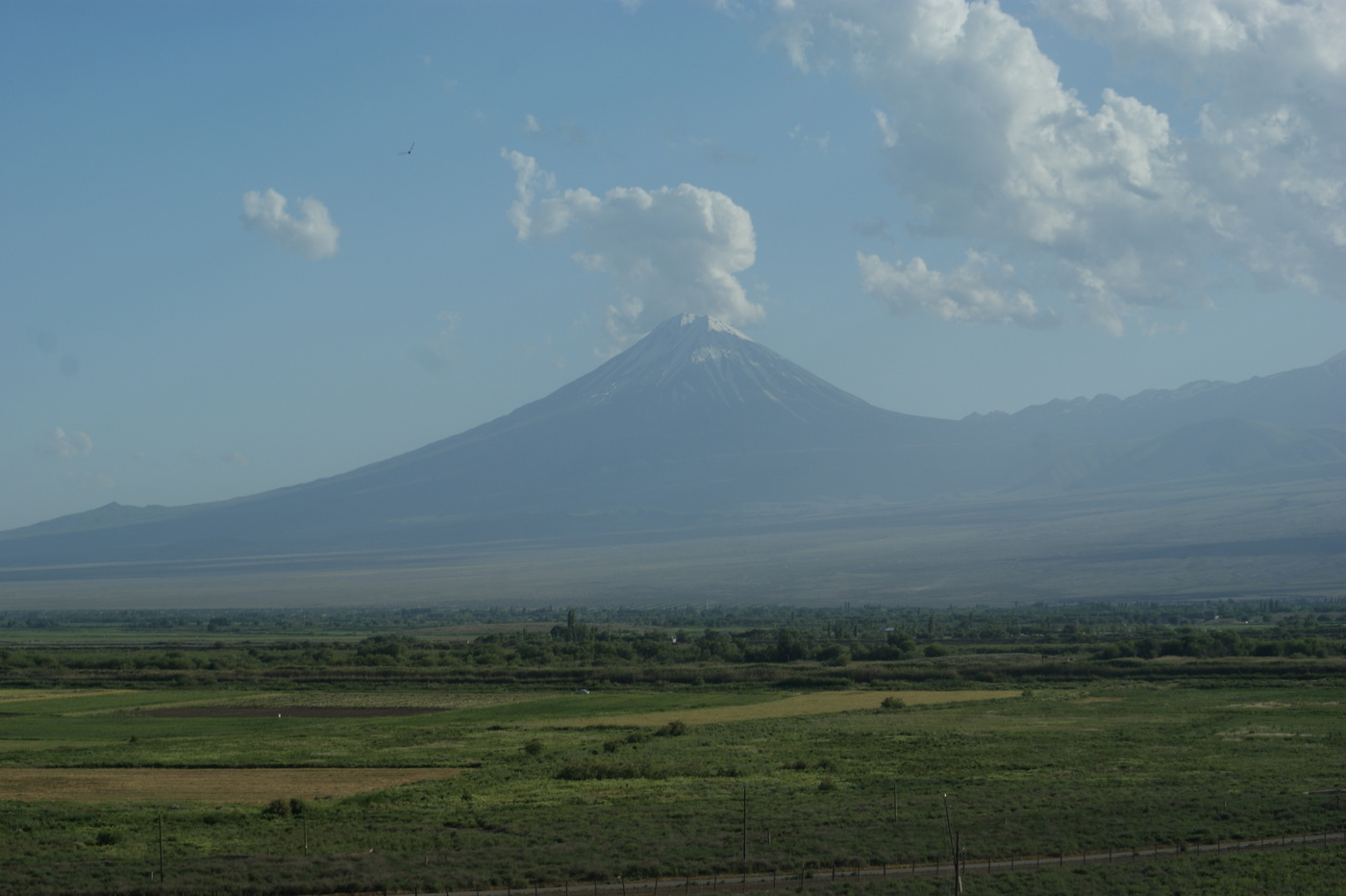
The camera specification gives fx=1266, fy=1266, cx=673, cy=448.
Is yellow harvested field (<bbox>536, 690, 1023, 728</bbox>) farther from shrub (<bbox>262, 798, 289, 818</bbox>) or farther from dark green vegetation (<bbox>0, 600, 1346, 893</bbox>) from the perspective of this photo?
shrub (<bbox>262, 798, 289, 818</bbox>)

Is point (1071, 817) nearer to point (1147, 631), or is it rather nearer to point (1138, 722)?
point (1138, 722)

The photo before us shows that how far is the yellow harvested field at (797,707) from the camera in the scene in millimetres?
41156

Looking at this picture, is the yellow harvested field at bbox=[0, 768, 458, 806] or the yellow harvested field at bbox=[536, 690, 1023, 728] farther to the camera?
the yellow harvested field at bbox=[536, 690, 1023, 728]

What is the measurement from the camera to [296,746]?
34.5 metres

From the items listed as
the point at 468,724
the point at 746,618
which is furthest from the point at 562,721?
the point at 746,618

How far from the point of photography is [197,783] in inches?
1135

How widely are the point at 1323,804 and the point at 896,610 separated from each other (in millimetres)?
106843

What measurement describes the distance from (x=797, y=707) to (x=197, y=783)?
2247 centimetres

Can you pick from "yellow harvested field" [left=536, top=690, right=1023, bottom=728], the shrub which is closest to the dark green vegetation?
the shrub

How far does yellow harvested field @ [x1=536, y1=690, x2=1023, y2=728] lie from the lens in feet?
135

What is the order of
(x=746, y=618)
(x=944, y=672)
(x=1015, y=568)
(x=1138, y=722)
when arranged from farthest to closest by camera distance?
(x=1015, y=568) → (x=746, y=618) → (x=944, y=672) → (x=1138, y=722)

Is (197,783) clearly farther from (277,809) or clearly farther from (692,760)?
(692,760)

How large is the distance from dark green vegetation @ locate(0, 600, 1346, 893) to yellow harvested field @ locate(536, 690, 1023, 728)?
360 mm

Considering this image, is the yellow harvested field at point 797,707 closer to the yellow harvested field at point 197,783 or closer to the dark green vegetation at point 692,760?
the dark green vegetation at point 692,760
